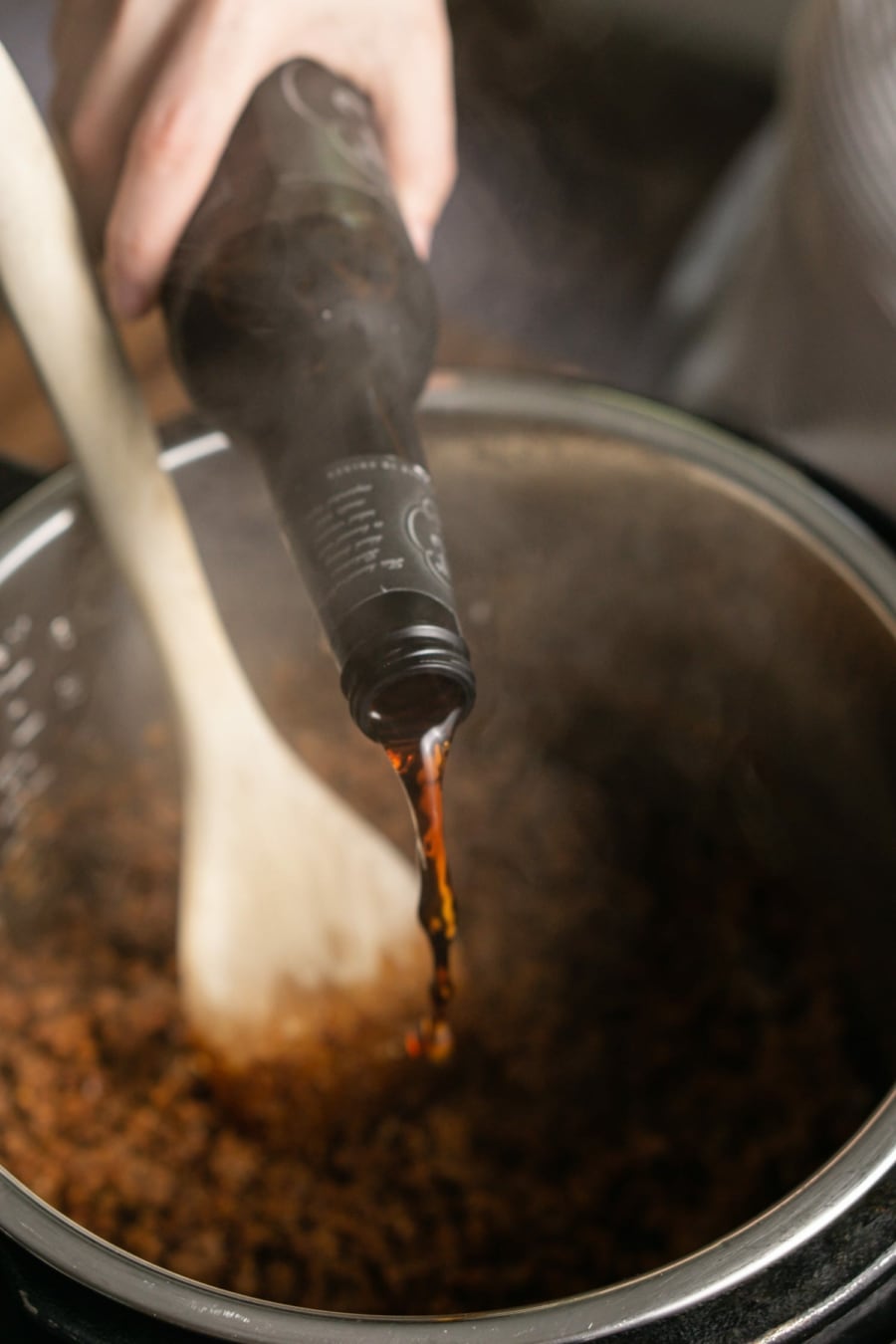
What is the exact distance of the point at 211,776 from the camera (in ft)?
2.32

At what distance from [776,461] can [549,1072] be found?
422 mm

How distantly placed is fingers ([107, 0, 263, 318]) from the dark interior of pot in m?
0.16

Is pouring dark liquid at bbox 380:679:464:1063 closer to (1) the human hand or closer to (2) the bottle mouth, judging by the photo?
(2) the bottle mouth

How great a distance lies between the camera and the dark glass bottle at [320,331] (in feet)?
1.54

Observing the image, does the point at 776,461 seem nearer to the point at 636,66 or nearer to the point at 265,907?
the point at 265,907

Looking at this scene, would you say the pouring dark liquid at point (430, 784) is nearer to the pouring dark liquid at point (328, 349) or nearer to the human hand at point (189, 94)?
the pouring dark liquid at point (328, 349)

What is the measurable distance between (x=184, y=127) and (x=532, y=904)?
55cm

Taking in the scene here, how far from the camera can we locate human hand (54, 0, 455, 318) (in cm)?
53

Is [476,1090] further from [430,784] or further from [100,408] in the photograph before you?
[100,408]

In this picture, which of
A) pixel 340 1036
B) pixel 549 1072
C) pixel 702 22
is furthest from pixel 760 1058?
pixel 702 22

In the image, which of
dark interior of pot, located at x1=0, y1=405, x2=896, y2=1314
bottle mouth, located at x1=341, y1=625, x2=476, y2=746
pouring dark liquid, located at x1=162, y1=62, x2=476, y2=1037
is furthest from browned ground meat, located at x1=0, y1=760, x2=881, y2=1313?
bottle mouth, located at x1=341, y1=625, x2=476, y2=746

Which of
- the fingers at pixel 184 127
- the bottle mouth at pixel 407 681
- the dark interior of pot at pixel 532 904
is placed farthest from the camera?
the dark interior of pot at pixel 532 904

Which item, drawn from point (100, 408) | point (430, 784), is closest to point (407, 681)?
point (430, 784)

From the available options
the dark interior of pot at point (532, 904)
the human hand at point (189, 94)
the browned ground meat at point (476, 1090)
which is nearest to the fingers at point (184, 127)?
the human hand at point (189, 94)
